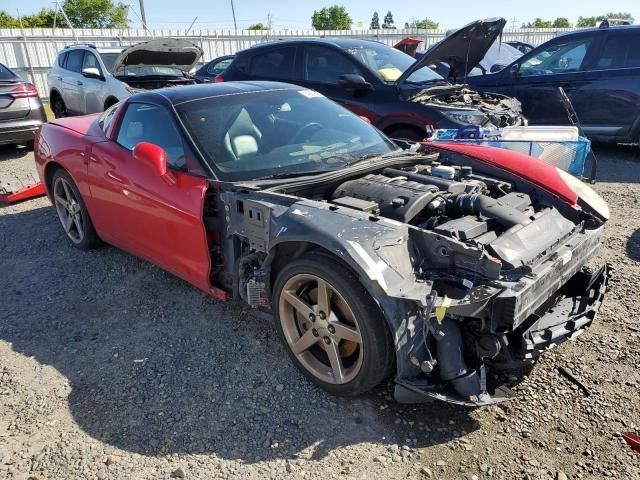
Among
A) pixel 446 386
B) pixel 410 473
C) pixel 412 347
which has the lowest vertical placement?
pixel 410 473

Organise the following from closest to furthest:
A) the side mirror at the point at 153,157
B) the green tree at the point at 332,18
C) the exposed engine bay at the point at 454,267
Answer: the exposed engine bay at the point at 454,267, the side mirror at the point at 153,157, the green tree at the point at 332,18

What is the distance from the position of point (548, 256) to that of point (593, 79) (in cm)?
608

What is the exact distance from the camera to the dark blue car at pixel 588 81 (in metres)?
7.33

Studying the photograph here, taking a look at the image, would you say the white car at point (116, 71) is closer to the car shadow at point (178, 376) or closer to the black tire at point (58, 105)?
the black tire at point (58, 105)

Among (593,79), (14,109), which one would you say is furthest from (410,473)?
(14,109)

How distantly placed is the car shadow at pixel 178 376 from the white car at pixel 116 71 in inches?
217

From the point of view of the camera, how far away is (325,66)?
6961mm

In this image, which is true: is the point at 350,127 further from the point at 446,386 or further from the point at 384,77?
the point at 384,77

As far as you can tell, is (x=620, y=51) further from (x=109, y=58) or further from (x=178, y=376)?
(x=109, y=58)

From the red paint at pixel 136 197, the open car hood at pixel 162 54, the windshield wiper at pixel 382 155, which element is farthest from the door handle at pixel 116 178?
the open car hood at pixel 162 54

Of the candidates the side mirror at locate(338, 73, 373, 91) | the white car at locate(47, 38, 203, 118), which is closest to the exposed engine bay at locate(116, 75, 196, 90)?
the white car at locate(47, 38, 203, 118)

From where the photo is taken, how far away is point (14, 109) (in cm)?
795

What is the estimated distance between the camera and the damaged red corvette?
240cm

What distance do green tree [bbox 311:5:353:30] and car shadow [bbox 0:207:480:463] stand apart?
66.0 metres
